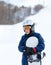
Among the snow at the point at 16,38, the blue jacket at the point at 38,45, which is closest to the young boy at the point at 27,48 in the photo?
the blue jacket at the point at 38,45

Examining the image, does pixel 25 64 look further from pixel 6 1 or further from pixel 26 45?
pixel 6 1

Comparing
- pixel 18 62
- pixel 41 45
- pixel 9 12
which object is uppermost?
pixel 9 12

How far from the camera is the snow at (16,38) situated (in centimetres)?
682

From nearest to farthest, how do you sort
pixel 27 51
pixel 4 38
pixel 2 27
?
pixel 27 51 < pixel 4 38 < pixel 2 27

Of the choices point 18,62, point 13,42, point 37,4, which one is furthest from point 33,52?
point 37,4

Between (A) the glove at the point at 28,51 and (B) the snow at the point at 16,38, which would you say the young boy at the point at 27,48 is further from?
(B) the snow at the point at 16,38

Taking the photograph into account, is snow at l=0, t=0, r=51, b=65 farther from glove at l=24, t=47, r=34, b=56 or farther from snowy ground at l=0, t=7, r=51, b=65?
glove at l=24, t=47, r=34, b=56

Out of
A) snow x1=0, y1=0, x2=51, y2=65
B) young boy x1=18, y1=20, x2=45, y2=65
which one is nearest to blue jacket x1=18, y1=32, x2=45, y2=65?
young boy x1=18, y1=20, x2=45, y2=65

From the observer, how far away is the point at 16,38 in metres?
10.6

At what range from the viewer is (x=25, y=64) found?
3.96m

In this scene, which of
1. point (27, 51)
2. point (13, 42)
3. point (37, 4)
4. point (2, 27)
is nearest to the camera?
point (27, 51)

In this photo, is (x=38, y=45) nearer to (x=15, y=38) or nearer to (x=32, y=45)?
(x=32, y=45)

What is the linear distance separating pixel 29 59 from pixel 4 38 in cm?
723

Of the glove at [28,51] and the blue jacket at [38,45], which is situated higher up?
the blue jacket at [38,45]
